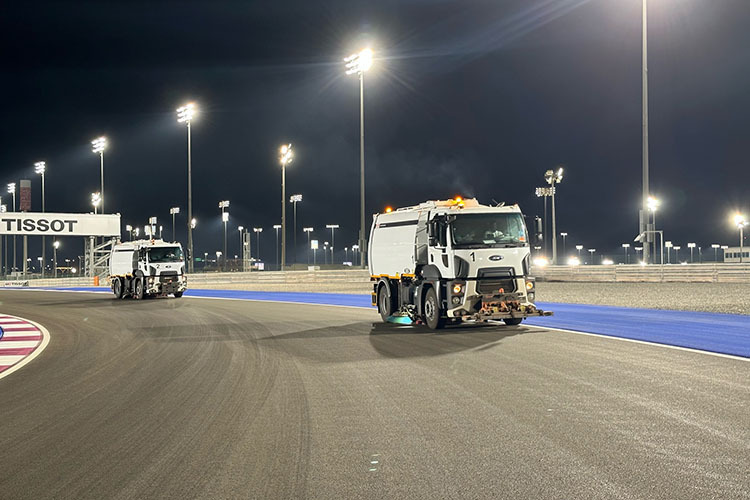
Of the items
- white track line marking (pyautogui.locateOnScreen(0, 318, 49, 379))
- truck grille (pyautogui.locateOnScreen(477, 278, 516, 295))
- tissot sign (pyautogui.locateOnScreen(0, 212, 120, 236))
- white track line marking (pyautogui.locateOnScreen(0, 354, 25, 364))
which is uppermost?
tissot sign (pyautogui.locateOnScreen(0, 212, 120, 236))

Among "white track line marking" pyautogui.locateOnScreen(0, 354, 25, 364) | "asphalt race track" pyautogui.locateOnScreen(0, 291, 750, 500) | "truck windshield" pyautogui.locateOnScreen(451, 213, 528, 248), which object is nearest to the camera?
"asphalt race track" pyautogui.locateOnScreen(0, 291, 750, 500)

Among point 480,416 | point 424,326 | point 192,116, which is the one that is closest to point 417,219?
point 424,326

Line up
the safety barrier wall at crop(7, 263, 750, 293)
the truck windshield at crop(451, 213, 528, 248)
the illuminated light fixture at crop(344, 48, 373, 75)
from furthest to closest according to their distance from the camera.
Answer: the illuminated light fixture at crop(344, 48, 373, 75) → the safety barrier wall at crop(7, 263, 750, 293) → the truck windshield at crop(451, 213, 528, 248)

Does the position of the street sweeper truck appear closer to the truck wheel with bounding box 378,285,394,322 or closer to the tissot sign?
the truck wheel with bounding box 378,285,394,322

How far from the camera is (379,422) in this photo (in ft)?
23.6

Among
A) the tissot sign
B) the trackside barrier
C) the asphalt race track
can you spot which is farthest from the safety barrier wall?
the asphalt race track

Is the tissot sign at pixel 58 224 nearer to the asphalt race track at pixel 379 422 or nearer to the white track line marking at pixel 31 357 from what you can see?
the white track line marking at pixel 31 357

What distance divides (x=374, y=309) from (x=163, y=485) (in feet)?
65.2

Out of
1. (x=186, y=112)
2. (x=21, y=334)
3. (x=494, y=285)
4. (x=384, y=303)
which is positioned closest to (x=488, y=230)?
(x=494, y=285)

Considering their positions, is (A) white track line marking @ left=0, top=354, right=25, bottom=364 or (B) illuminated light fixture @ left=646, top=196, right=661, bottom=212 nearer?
(A) white track line marking @ left=0, top=354, right=25, bottom=364

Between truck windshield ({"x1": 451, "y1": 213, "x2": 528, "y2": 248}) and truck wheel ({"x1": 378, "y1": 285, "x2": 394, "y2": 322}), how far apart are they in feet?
11.4

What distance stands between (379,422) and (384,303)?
41.2 feet

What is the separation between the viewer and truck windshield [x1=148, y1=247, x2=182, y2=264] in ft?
117

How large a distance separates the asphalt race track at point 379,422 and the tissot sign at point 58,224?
178 ft
